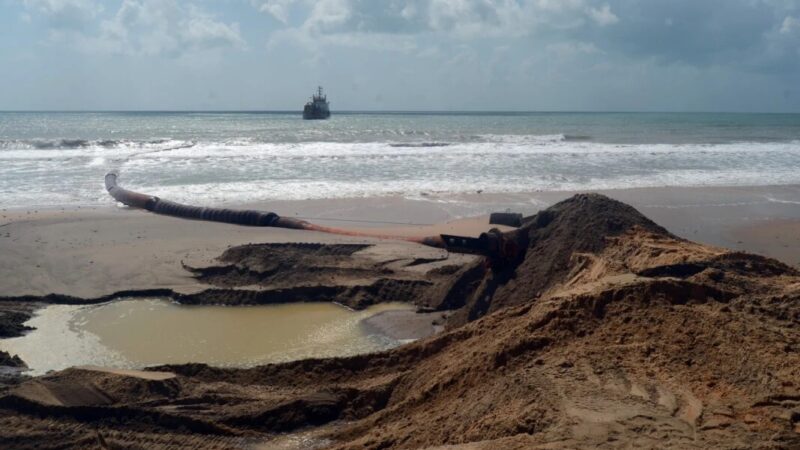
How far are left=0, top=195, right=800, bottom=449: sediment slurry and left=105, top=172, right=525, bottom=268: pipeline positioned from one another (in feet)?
2.43

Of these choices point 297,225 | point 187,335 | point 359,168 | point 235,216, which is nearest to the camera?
point 187,335

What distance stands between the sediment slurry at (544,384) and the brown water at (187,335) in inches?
50.0

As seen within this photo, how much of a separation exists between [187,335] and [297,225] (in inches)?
256

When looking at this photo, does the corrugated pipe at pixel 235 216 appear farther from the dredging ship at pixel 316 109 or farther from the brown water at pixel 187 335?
the dredging ship at pixel 316 109

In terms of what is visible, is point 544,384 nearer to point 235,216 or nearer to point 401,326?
point 401,326

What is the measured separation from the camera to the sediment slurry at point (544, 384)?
4578mm

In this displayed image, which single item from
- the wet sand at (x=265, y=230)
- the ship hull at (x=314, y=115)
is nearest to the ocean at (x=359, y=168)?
the wet sand at (x=265, y=230)

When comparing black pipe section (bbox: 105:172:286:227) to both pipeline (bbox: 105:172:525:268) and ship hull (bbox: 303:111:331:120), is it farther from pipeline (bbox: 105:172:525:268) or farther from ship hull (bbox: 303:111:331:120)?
ship hull (bbox: 303:111:331:120)

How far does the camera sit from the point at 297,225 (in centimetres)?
1571

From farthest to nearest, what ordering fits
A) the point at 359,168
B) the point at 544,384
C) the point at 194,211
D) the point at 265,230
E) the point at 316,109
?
1. the point at 316,109
2. the point at 359,168
3. the point at 194,211
4. the point at 265,230
5. the point at 544,384

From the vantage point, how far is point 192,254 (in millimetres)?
13109

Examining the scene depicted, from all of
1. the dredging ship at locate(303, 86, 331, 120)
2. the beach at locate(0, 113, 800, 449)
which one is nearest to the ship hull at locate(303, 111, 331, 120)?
the dredging ship at locate(303, 86, 331, 120)

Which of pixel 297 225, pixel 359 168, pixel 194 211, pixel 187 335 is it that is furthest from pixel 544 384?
pixel 359 168

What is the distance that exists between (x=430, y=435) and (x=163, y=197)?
1677cm
